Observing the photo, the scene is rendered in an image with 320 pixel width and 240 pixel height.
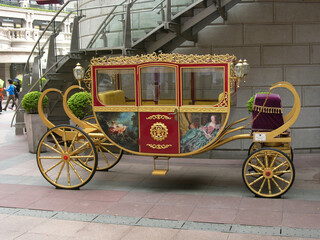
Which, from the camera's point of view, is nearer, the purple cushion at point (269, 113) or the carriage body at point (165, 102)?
the purple cushion at point (269, 113)

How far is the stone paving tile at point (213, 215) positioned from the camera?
6.46m

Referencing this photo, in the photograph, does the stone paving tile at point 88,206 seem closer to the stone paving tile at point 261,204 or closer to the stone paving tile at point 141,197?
the stone paving tile at point 141,197

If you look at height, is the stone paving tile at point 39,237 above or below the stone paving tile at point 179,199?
below

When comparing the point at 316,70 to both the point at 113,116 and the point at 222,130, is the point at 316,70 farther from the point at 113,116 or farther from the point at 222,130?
the point at 113,116

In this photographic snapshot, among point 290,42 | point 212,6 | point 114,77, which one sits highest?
point 212,6

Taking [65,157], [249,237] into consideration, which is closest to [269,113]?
[249,237]

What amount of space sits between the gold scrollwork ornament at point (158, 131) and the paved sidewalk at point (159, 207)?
0.98 metres

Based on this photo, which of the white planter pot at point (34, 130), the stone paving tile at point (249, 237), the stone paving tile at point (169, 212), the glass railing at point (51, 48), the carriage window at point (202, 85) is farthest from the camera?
the glass railing at point (51, 48)

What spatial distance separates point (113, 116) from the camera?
8.25 metres

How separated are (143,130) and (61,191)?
1.89 m

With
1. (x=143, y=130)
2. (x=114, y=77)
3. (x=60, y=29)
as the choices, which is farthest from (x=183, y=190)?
(x=60, y=29)

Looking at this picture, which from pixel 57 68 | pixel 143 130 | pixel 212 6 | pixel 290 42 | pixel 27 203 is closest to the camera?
pixel 27 203

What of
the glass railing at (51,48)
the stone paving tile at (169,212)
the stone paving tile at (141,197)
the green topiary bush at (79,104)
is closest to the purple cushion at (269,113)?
the stone paving tile at (169,212)

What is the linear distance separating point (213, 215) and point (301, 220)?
1263 millimetres
